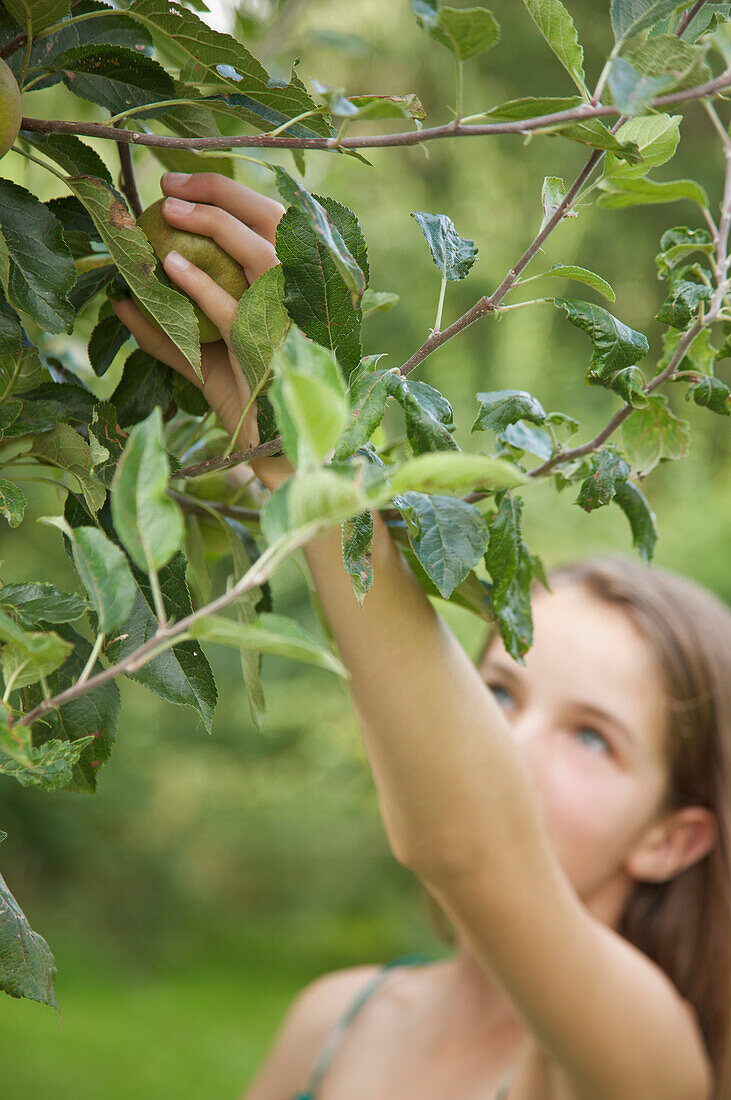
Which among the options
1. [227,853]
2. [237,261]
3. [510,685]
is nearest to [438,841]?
[237,261]

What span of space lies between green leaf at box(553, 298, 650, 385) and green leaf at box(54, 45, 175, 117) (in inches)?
8.3

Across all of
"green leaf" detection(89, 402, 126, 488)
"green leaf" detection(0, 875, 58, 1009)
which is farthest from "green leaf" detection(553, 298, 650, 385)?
"green leaf" detection(0, 875, 58, 1009)

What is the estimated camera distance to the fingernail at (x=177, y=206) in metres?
0.44

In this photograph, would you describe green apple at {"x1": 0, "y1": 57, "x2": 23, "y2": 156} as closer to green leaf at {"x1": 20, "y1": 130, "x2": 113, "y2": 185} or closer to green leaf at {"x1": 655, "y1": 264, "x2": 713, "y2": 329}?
green leaf at {"x1": 20, "y1": 130, "x2": 113, "y2": 185}

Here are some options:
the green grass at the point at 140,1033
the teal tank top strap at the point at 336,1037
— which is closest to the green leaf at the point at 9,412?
the teal tank top strap at the point at 336,1037

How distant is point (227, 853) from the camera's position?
152 inches

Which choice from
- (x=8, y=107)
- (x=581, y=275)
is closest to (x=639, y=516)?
(x=581, y=275)

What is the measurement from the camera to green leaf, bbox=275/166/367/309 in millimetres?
351

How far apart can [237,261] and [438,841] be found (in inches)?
15.6

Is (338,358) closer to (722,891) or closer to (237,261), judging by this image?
(237,261)

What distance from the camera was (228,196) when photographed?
0.46m

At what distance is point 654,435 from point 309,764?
3376mm

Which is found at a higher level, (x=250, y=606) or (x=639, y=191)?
(x=639, y=191)

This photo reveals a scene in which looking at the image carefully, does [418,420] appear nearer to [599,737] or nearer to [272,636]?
[272,636]
